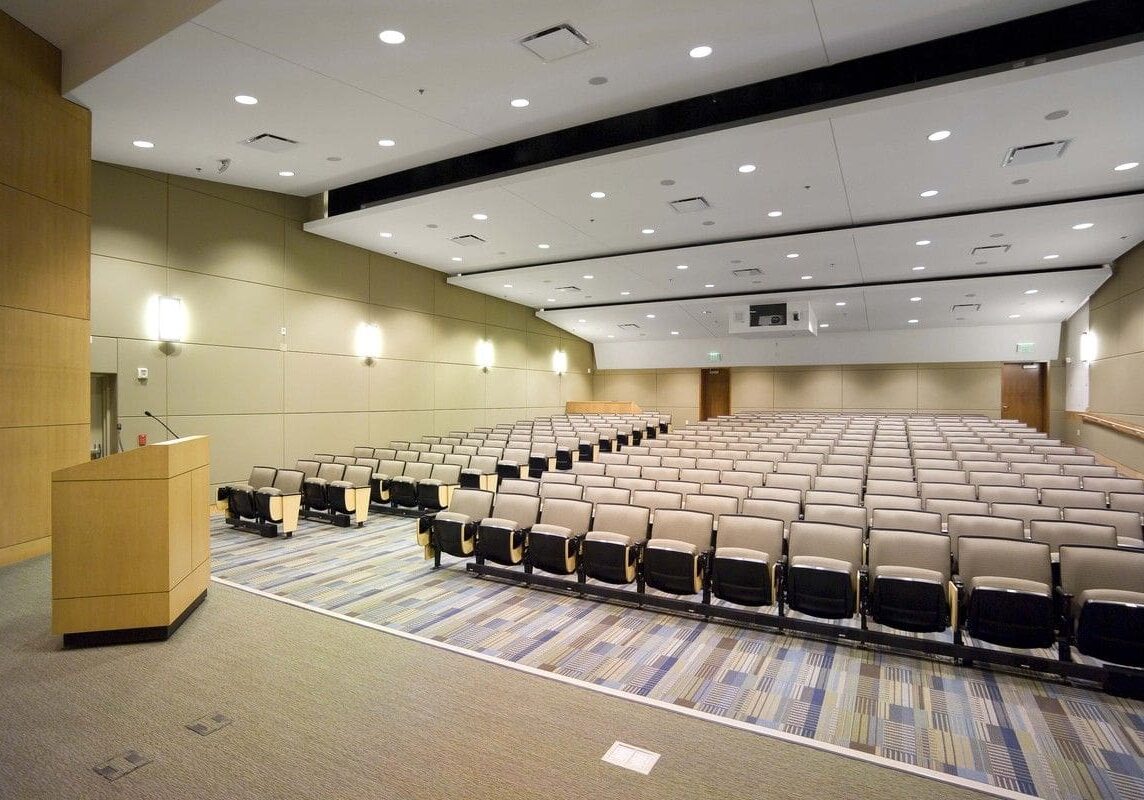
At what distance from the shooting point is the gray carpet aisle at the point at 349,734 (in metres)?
2.75

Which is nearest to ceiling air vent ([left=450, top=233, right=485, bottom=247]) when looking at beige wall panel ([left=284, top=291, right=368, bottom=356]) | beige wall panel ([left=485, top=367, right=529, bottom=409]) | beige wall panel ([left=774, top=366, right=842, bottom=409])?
beige wall panel ([left=284, top=291, right=368, bottom=356])

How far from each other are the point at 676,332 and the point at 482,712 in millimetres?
18968

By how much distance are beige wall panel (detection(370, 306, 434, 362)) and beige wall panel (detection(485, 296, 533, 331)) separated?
2.58 metres

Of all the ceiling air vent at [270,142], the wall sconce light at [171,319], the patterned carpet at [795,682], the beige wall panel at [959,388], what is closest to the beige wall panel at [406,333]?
the wall sconce light at [171,319]

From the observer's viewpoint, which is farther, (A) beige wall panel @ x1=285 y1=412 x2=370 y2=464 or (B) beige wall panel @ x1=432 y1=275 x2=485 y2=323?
(B) beige wall panel @ x1=432 y1=275 x2=485 y2=323

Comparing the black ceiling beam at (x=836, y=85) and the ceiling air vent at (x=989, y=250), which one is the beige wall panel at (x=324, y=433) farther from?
the ceiling air vent at (x=989, y=250)

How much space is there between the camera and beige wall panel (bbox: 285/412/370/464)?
11.8 meters

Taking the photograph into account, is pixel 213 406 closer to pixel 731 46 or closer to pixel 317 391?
pixel 317 391

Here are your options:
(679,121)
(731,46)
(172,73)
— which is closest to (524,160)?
(679,121)

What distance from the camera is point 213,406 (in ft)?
34.1

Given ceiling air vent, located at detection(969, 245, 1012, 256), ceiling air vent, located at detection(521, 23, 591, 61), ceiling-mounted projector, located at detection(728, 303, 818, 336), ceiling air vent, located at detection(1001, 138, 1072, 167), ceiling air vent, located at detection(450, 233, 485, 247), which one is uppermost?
ceiling air vent, located at detection(521, 23, 591, 61)

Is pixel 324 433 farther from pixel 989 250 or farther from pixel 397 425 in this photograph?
pixel 989 250

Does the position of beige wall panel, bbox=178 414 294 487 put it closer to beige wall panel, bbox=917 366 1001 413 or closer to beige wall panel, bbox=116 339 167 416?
beige wall panel, bbox=116 339 167 416

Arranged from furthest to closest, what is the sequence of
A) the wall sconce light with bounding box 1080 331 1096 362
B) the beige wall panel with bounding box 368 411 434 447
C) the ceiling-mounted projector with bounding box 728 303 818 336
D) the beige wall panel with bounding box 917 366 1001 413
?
the beige wall panel with bounding box 917 366 1001 413 < the ceiling-mounted projector with bounding box 728 303 818 336 < the wall sconce light with bounding box 1080 331 1096 362 < the beige wall panel with bounding box 368 411 434 447
